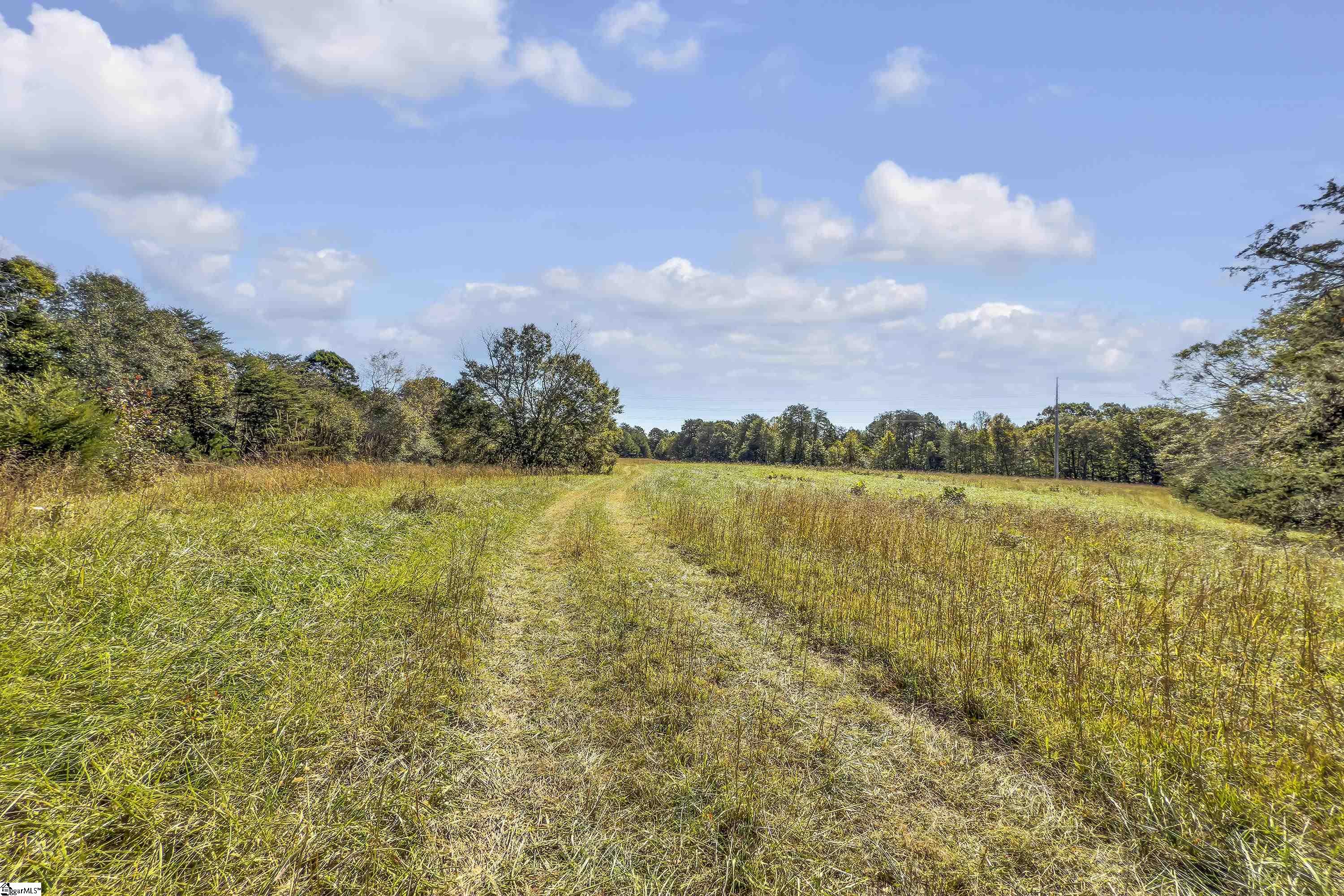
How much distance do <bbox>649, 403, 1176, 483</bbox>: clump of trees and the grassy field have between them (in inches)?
3144

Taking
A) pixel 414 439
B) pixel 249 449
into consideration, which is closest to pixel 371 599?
pixel 249 449

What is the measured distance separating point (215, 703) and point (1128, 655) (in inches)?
323

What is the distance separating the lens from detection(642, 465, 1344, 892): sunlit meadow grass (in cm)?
281

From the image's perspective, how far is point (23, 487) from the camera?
22.4 ft

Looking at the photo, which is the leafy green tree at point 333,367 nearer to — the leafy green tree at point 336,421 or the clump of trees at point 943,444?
the leafy green tree at point 336,421

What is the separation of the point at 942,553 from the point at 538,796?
8624mm

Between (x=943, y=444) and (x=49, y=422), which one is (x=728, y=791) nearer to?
(x=49, y=422)

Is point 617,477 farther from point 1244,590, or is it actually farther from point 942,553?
point 1244,590

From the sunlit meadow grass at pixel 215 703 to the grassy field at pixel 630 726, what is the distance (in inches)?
0.9

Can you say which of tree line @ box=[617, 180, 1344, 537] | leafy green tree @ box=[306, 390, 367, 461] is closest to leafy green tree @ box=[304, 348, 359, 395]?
leafy green tree @ box=[306, 390, 367, 461]

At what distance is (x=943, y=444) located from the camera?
296 feet

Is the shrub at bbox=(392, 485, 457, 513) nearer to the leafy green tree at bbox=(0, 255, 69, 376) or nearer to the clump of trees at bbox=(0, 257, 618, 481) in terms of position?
the clump of trees at bbox=(0, 257, 618, 481)

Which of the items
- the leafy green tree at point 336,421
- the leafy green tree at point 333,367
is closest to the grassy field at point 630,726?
the leafy green tree at point 336,421

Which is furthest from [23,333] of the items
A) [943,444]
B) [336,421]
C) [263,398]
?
[943,444]
